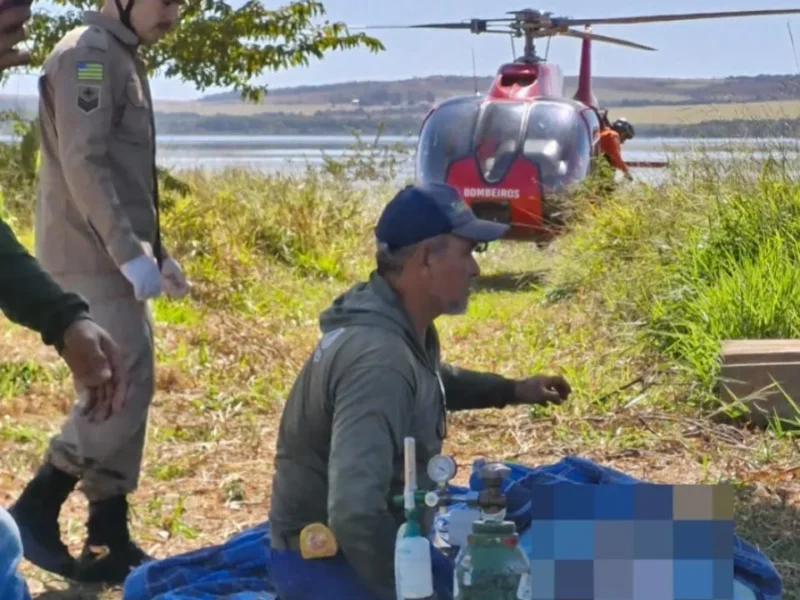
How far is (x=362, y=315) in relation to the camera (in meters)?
3.33

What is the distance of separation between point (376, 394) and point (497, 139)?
13.0m

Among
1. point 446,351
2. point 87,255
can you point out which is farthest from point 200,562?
point 446,351

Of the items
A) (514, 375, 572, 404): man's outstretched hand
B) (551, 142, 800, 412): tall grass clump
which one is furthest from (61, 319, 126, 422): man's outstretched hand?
(551, 142, 800, 412): tall grass clump

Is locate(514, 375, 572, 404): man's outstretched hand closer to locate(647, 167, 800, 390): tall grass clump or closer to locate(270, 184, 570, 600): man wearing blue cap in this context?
locate(270, 184, 570, 600): man wearing blue cap

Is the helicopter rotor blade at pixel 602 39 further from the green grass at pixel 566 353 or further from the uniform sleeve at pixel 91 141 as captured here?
the uniform sleeve at pixel 91 141

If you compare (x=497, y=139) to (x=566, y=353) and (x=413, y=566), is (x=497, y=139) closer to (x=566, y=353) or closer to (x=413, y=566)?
(x=566, y=353)

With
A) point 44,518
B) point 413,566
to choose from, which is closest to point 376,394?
point 413,566

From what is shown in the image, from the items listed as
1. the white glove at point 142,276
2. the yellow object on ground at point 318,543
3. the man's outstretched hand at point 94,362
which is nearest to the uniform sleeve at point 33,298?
the man's outstretched hand at point 94,362

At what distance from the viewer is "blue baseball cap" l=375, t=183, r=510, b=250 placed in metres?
3.39

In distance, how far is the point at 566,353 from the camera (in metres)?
8.66

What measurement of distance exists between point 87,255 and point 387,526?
2144mm

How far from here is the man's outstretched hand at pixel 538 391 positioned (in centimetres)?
392

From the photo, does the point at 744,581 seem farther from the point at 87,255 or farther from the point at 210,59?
the point at 210,59

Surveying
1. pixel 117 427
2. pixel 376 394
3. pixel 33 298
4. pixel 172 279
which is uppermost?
pixel 33 298
